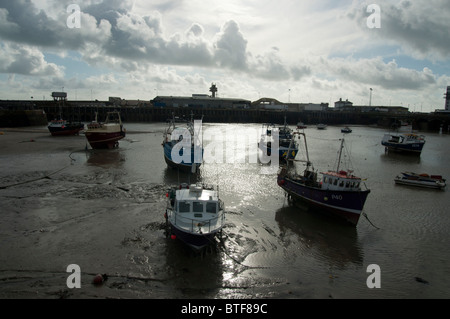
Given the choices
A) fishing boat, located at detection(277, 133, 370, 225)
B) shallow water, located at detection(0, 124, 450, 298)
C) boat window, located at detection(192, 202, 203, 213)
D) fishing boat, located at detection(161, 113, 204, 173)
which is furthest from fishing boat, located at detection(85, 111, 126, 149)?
boat window, located at detection(192, 202, 203, 213)

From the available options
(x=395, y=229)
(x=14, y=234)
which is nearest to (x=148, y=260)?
(x=14, y=234)

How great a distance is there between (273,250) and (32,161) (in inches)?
1256

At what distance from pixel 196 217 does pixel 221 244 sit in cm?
188

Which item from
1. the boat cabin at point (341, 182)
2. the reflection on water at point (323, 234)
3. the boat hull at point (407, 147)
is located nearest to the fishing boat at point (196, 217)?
the reflection on water at point (323, 234)

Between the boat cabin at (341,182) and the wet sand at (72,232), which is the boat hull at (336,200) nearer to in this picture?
the boat cabin at (341,182)

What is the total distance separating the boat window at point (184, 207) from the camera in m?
15.2

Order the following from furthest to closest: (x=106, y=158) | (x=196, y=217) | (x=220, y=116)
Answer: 1. (x=220, y=116)
2. (x=106, y=158)
3. (x=196, y=217)

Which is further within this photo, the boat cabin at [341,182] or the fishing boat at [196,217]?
the boat cabin at [341,182]

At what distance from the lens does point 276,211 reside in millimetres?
21047

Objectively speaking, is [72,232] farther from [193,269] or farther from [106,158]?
[106,158]

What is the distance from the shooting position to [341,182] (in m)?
19.3

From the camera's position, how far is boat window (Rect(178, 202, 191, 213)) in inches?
600

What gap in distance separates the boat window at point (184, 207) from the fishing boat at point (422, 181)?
2349 centimetres

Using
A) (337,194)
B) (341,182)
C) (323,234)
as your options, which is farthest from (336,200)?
(323,234)
